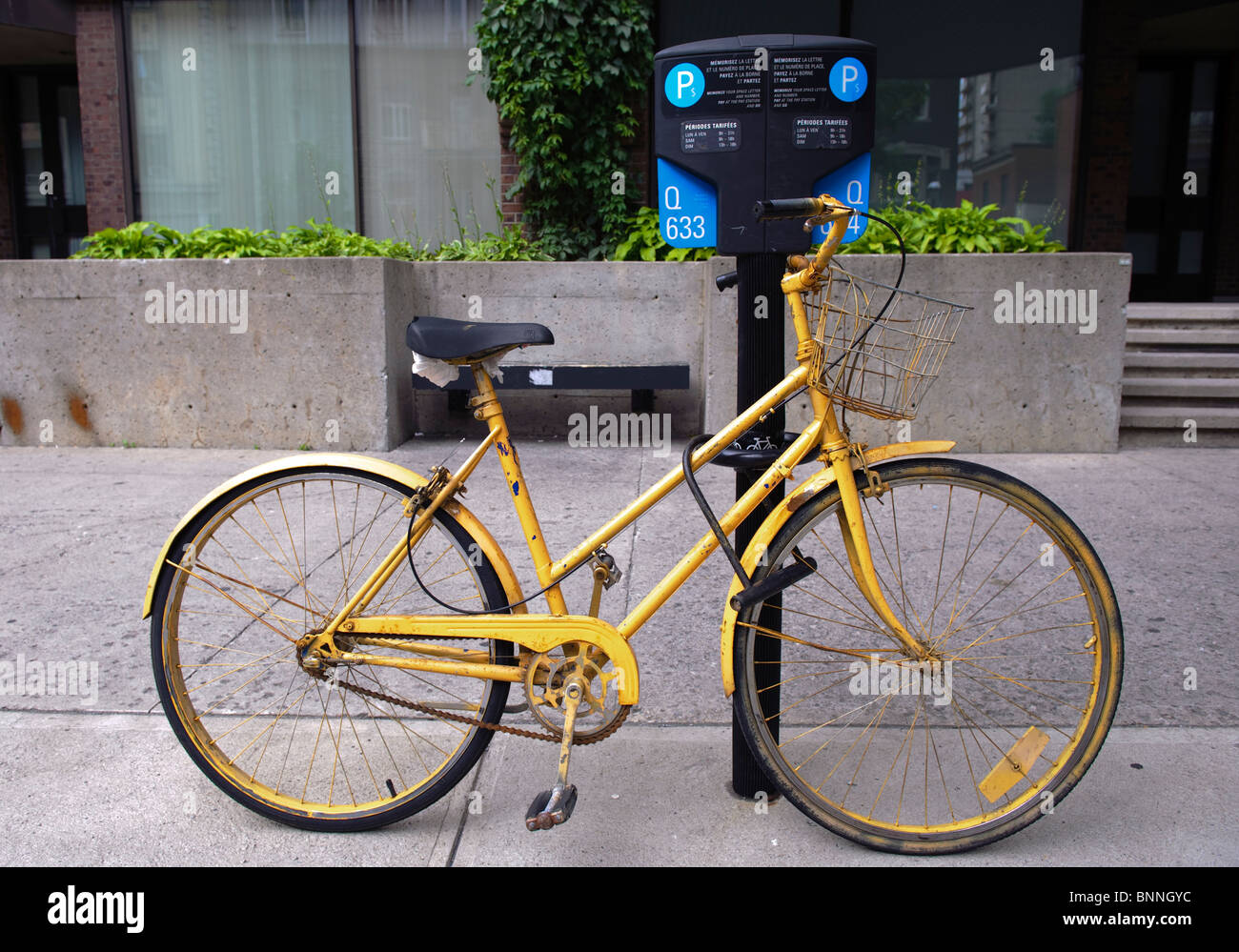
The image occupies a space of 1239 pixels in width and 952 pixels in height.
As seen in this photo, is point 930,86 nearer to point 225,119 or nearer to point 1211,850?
point 225,119

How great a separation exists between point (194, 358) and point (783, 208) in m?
5.55

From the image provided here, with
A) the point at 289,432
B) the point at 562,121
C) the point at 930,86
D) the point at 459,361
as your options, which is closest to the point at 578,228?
the point at 562,121

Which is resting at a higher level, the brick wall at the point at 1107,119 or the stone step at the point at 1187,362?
the brick wall at the point at 1107,119

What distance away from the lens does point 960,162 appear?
10.3 m

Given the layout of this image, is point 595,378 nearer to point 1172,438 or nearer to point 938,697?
point 1172,438

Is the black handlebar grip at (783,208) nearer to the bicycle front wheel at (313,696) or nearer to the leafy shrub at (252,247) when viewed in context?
the bicycle front wheel at (313,696)

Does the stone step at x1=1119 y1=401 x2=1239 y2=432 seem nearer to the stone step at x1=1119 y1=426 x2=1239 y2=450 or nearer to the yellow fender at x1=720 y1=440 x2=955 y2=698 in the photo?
the stone step at x1=1119 y1=426 x2=1239 y2=450

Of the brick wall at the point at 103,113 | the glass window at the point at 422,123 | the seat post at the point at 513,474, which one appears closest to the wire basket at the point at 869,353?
the seat post at the point at 513,474

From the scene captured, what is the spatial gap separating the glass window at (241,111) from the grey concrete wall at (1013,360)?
17.5ft

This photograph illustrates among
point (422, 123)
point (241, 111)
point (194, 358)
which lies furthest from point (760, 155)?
point (241, 111)

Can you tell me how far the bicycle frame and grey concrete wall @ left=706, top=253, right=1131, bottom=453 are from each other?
4114mm

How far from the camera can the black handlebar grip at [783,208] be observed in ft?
7.16

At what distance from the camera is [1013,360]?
21.4ft

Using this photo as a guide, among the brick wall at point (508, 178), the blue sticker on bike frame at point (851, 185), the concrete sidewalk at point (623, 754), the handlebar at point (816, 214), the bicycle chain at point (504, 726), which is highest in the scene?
the brick wall at point (508, 178)
